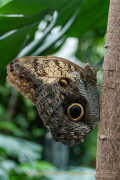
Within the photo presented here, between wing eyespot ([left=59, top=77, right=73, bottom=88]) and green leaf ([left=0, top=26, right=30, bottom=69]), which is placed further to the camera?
green leaf ([left=0, top=26, right=30, bottom=69])

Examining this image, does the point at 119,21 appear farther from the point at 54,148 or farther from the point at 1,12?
the point at 54,148

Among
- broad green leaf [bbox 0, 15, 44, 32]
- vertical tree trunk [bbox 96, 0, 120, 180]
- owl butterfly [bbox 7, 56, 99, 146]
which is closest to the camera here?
vertical tree trunk [bbox 96, 0, 120, 180]

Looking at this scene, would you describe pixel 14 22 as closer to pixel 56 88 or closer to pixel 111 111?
pixel 56 88

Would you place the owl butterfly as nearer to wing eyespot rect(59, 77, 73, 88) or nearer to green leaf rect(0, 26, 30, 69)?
wing eyespot rect(59, 77, 73, 88)

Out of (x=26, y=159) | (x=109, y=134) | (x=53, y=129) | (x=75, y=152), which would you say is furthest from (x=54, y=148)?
(x=109, y=134)

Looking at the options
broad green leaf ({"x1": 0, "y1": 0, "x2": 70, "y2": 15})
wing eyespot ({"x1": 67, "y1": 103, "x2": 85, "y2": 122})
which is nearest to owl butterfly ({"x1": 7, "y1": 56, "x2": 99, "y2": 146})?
wing eyespot ({"x1": 67, "y1": 103, "x2": 85, "y2": 122})

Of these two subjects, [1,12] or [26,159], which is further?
[26,159]

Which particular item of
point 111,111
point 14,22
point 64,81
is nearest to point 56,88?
point 64,81
